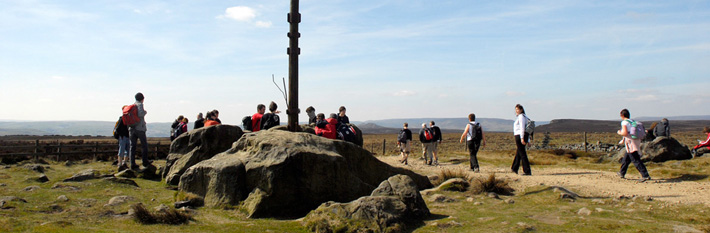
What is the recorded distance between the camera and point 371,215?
7.14 meters

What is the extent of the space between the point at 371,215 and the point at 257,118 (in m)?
7.55

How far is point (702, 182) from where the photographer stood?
1130cm

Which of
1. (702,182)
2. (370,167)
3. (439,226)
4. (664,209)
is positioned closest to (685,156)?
(702,182)

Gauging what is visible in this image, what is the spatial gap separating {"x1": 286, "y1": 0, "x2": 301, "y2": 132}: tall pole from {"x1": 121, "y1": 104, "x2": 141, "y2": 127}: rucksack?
4.03 metres

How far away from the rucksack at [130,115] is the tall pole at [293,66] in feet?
13.2

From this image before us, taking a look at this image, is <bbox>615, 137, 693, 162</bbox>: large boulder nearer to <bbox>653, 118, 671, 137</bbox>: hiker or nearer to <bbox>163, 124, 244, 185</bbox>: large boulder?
<bbox>653, 118, 671, 137</bbox>: hiker

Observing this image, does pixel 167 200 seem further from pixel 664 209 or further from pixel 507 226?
pixel 664 209

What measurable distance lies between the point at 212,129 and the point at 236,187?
4.93 meters

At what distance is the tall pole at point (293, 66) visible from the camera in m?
13.4

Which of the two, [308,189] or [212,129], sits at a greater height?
[212,129]

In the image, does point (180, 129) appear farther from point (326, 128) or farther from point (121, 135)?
point (326, 128)

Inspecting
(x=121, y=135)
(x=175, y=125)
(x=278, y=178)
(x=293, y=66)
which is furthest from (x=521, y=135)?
(x=175, y=125)

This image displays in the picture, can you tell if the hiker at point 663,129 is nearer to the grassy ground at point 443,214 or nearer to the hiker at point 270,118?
the grassy ground at point 443,214

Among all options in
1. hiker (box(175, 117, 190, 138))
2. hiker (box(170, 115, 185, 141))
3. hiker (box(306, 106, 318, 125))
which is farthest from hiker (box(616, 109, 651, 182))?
hiker (box(170, 115, 185, 141))
